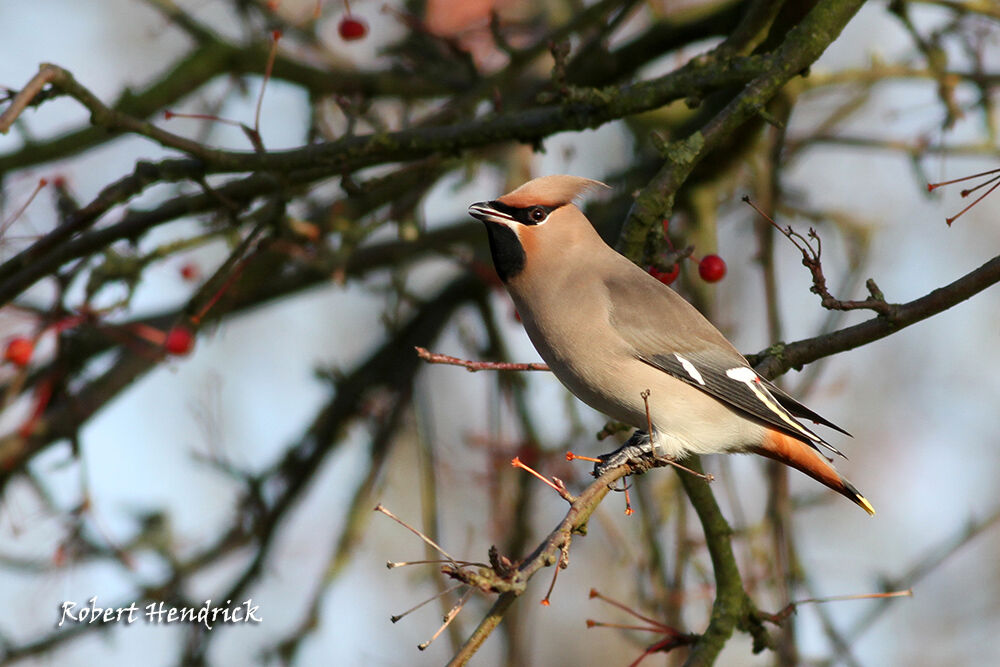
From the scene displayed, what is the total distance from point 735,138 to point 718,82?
88 centimetres

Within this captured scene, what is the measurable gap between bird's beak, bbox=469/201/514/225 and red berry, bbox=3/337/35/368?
1.85 metres

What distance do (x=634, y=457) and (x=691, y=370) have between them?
43 centimetres

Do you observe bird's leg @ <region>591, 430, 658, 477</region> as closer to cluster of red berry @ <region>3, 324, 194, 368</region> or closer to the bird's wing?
the bird's wing

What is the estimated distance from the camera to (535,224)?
3.43m

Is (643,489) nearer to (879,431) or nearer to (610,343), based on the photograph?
(610,343)

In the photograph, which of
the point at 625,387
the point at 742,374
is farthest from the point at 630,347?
the point at 742,374

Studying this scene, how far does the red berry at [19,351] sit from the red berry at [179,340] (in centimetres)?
52

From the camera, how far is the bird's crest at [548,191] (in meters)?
3.40

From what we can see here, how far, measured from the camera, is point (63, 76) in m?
2.82

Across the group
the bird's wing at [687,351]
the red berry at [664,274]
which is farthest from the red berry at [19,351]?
the red berry at [664,274]

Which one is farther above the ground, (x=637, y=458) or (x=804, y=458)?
(x=804, y=458)

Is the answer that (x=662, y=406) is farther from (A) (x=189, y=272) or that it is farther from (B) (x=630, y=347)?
(A) (x=189, y=272)

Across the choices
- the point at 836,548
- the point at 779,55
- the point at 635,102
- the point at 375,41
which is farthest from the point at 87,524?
the point at 836,548

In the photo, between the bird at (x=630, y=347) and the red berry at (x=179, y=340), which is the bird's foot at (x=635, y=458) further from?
the red berry at (x=179, y=340)
